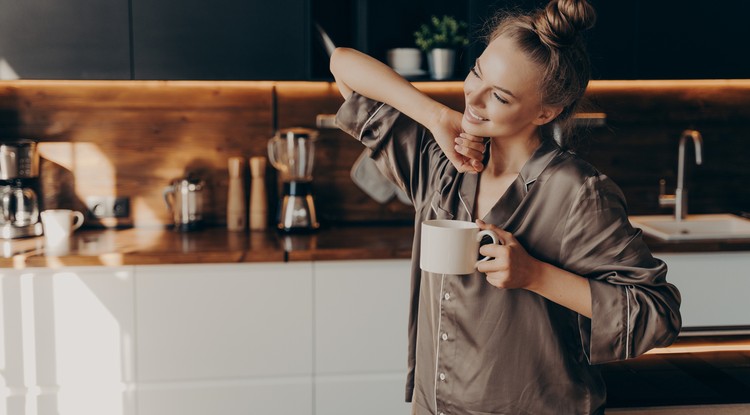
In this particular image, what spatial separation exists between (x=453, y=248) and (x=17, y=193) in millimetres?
2052

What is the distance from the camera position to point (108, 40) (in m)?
2.55

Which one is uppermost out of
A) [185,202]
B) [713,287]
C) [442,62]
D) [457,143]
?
[442,62]

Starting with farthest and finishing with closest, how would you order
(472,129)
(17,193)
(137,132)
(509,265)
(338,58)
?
(137,132) < (17,193) < (338,58) < (472,129) < (509,265)

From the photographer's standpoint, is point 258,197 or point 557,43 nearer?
point 557,43

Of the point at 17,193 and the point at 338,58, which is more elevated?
the point at 338,58

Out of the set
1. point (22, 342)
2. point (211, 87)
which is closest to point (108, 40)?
point (211, 87)

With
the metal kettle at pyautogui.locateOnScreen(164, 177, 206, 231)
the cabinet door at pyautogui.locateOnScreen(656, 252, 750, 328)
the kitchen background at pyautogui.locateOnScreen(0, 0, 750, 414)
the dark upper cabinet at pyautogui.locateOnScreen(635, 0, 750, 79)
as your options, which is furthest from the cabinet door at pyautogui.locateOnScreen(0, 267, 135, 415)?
the dark upper cabinet at pyautogui.locateOnScreen(635, 0, 750, 79)

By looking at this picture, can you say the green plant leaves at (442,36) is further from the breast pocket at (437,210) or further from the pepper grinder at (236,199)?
the breast pocket at (437,210)

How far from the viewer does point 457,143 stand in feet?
3.98

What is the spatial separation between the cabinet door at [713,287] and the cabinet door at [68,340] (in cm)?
179

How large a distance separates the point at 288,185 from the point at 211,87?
49 cm

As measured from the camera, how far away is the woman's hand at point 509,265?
3.49 ft

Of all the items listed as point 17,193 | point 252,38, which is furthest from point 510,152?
point 17,193

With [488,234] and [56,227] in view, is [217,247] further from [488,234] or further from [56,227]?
[488,234]
